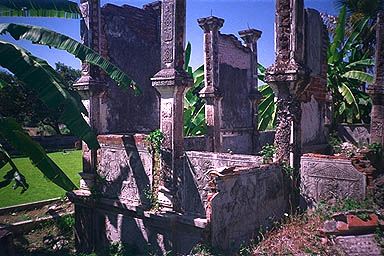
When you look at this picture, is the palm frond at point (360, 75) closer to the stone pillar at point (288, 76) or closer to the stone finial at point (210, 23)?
the stone finial at point (210, 23)

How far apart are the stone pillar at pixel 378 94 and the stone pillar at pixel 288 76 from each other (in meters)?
3.50

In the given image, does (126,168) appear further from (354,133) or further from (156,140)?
(354,133)

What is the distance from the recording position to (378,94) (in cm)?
835

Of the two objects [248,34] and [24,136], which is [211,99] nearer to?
[248,34]

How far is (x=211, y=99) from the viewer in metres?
10.1

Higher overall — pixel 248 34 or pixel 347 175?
pixel 248 34

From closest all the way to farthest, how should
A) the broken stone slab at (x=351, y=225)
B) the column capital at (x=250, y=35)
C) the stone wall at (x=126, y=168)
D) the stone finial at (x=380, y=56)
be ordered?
the broken stone slab at (x=351, y=225), the stone wall at (x=126, y=168), the stone finial at (x=380, y=56), the column capital at (x=250, y=35)

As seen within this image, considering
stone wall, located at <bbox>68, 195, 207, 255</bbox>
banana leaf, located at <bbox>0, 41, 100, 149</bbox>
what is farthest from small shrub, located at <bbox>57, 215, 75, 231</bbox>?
banana leaf, located at <bbox>0, 41, 100, 149</bbox>

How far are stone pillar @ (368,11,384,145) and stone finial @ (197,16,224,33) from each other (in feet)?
14.5

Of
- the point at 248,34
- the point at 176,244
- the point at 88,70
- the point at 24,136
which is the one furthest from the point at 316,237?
the point at 248,34

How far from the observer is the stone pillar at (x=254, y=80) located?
39.0ft

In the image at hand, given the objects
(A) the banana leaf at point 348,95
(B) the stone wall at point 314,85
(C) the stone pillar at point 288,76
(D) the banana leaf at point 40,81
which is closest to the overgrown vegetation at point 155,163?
(D) the banana leaf at point 40,81

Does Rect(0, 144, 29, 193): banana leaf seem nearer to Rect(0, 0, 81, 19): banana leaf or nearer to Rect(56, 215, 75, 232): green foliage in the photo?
Rect(0, 0, 81, 19): banana leaf

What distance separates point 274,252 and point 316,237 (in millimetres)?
670
